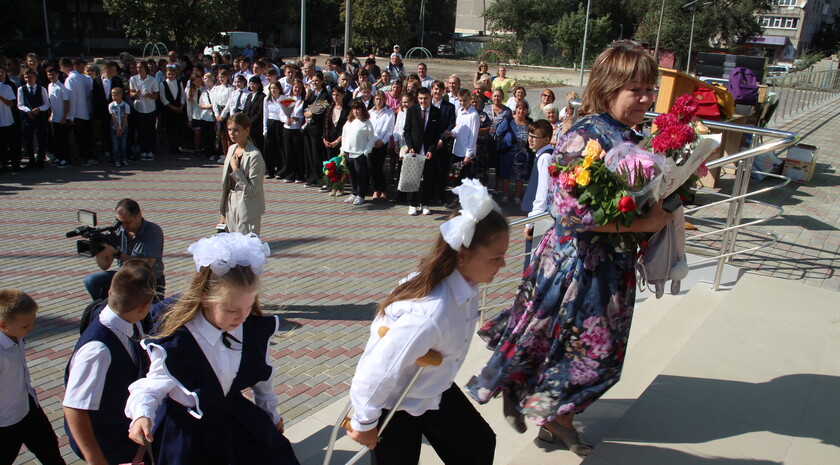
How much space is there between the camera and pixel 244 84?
12.5m

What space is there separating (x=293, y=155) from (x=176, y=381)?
9.94m

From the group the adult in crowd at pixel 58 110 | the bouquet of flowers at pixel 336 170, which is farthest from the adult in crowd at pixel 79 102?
the bouquet of flowers at pixel 336 170

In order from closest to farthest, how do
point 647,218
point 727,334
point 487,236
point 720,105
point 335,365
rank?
1. point 487,236
2. point 647,218
3. point 727,334
4. point 335,365
5. point 720,105

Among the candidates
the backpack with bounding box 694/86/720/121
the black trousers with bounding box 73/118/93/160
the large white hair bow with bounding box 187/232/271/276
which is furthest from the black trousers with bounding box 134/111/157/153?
the large white hair bow with bounding box 187/232/271/276

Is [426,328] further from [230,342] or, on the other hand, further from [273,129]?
[273,129]

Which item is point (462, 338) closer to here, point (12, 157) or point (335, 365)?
point (335, 365)

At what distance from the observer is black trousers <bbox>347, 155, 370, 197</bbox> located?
410 inches

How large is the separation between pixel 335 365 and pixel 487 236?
129 inches

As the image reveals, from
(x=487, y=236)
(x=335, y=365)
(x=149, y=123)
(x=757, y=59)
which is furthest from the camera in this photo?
(x=757, y=59)

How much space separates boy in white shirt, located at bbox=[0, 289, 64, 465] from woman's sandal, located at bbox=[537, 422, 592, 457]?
280 centimetres

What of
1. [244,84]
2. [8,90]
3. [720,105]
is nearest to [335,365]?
[720,105]

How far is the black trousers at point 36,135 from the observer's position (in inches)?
465

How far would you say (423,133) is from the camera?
10.1 meters

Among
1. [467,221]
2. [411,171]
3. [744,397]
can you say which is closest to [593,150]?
[467,221]
